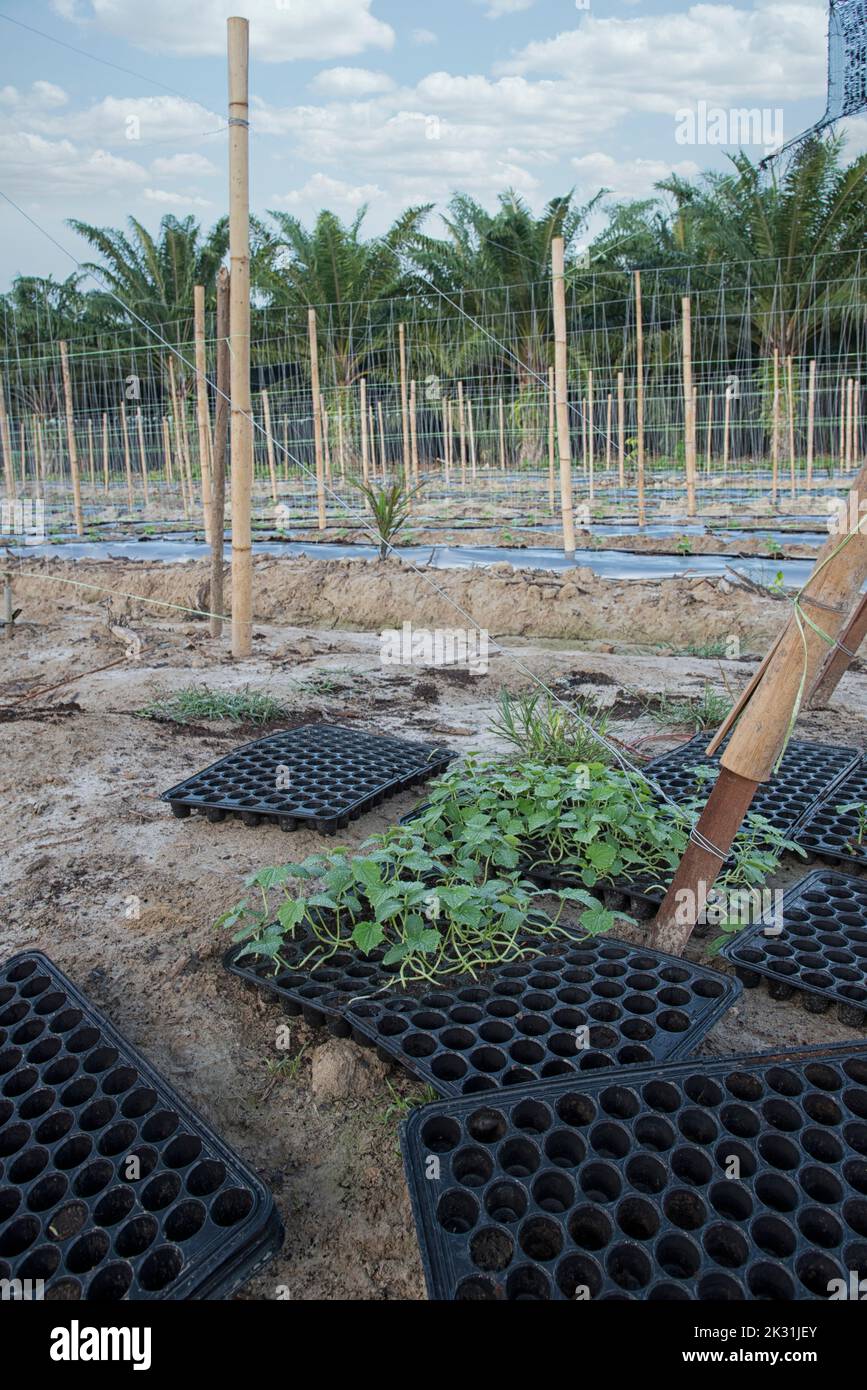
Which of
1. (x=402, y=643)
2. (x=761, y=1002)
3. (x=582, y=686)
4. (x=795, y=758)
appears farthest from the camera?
(x=402, y=643)

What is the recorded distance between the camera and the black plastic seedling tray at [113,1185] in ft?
3.61

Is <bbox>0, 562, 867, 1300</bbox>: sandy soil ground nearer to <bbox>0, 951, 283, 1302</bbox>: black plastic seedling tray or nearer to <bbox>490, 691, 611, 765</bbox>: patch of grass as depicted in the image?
<bbox>0, 951, 283, 1302</bbox>: black plastic seedling tray

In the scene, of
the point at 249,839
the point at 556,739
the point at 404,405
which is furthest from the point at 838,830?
the point at 404,405

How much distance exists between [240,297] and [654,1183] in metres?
4.23

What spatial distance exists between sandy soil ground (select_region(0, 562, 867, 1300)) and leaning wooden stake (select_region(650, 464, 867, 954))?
40 centimetres

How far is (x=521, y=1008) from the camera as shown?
1.62m

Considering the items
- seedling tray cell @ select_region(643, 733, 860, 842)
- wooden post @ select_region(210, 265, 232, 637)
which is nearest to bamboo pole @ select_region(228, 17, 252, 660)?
wooden post @ select_region(210, 265, 232, 637)

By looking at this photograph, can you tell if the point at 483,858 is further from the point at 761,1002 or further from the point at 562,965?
the point at 761,1002

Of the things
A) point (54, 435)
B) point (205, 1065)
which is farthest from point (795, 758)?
point (54, 435)

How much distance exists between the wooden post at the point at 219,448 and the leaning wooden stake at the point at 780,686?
142 inches

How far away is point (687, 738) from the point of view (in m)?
3.37

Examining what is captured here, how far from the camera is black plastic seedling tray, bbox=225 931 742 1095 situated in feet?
4.83

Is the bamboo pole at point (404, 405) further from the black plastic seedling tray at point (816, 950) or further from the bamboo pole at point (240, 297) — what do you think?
the black plastic seedling tray at point (816, 950)
